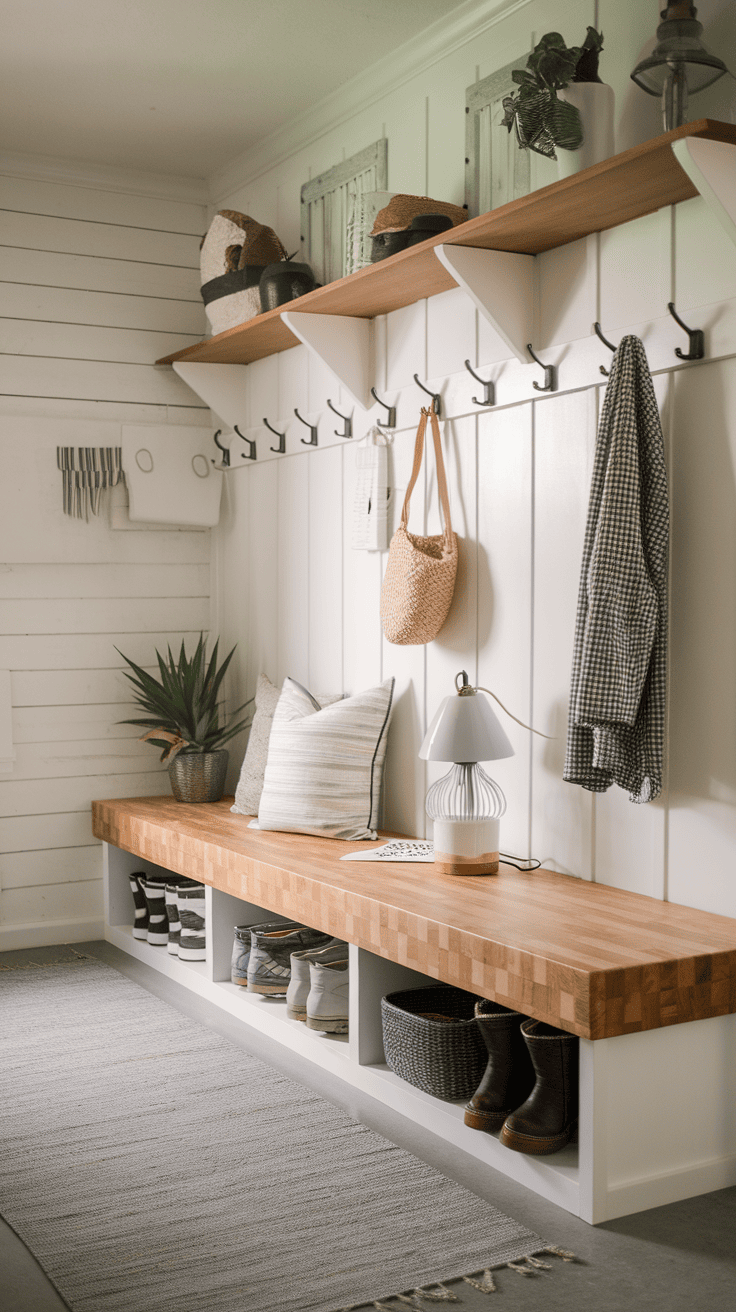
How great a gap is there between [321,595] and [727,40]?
1.95 m

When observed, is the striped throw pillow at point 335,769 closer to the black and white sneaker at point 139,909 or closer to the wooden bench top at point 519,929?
the wooden bench top at point 519,929

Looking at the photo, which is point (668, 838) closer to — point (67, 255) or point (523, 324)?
point (523, 324)

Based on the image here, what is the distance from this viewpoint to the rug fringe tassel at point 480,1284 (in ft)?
6.02

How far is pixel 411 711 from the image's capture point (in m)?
3.30

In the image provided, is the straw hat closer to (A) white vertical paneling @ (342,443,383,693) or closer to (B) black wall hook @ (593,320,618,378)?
(B) black wall hook @ (593,320,618,378)

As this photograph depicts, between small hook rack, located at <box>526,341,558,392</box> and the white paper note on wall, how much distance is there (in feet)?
5.92

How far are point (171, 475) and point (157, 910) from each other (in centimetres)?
151

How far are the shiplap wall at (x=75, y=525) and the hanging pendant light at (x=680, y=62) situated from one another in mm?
2404

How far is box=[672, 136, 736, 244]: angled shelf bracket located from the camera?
6.74 ft

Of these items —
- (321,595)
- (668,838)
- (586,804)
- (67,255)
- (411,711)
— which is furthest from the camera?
(67,255)

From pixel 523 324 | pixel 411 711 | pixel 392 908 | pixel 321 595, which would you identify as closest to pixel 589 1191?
pixel 392 908

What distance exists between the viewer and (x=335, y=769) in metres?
3.26

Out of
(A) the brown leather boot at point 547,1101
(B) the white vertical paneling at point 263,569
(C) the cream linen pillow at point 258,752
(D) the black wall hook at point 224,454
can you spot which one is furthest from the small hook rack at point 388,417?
(A) the brown leather boot at point 547,1101

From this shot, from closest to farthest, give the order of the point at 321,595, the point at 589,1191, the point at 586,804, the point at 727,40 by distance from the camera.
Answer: the point at 589,1191 → the point at 727,40 → the point at 586,804 → the point at 321,595
